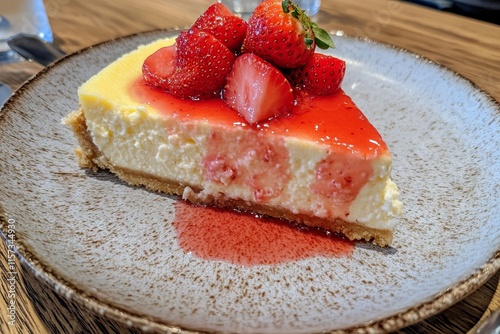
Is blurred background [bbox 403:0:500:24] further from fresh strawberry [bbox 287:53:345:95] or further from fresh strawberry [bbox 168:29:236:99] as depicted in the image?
fresh strawberry [bbox 168:29:236:99]

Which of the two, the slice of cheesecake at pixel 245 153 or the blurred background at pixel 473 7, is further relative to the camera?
the blurred background at pixel 473 7

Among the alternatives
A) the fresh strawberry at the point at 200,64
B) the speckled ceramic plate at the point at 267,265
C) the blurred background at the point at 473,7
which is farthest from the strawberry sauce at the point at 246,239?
the blurred background at the point at 473,7

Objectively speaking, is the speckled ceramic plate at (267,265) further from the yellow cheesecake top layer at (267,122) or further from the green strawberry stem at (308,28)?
the green strawberry stem at (308,28)

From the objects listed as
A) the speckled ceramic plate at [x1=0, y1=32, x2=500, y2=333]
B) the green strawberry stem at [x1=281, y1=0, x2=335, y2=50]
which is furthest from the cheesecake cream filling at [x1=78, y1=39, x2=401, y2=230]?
the green strawberry stem at [x1=281, y1=0, x2=335, y2=50]

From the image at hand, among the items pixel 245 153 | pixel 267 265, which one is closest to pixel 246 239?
pixel 267 265

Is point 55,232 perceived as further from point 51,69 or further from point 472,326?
point 472,326

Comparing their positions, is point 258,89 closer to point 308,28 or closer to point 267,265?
point 308,28
